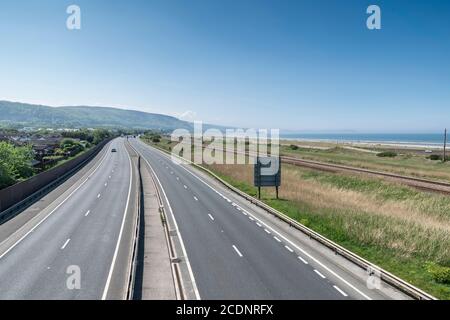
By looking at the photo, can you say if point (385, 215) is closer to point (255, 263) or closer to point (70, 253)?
point (255, 263)

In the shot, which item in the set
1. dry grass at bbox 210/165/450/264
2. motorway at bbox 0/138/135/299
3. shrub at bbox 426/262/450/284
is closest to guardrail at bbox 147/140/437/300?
shrub at bbox 426/262/450/284

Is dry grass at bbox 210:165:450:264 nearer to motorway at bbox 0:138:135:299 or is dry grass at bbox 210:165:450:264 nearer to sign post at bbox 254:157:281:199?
sign post at bbox 254:157:281:199

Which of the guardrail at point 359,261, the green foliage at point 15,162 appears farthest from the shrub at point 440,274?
the green foliage at point 15,162

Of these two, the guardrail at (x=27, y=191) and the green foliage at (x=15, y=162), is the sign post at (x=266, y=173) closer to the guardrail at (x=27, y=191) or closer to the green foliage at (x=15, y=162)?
the guardrail at (x=27, y=191)

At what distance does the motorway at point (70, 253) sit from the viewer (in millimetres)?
16344

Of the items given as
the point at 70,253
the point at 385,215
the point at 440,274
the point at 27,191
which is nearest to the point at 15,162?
the point at 27,191

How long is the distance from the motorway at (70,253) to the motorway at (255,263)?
3835 millimetres

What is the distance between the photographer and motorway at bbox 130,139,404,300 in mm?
15953

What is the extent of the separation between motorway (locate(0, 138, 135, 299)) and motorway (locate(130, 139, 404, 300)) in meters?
3.83

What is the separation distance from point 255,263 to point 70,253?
1047cm

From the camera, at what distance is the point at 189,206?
118 feet

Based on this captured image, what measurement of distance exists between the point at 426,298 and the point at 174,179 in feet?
148

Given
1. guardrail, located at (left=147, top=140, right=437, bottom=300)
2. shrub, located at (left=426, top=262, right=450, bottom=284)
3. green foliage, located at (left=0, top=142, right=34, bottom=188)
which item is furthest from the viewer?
green foliage, located at (left=0, top=142, right=34, bottom=188)

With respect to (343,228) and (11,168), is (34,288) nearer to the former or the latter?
(343,228)
